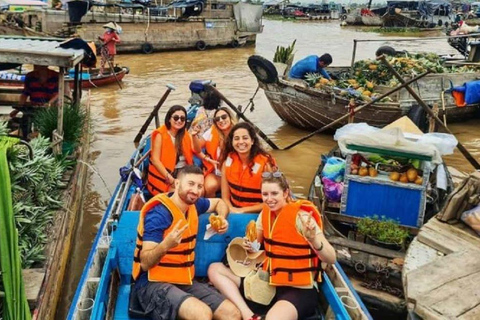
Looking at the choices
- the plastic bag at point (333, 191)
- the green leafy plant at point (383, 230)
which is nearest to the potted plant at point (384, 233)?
the green leafy plant at point (383, 230)

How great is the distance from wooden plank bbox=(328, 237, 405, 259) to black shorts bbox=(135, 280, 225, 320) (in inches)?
73.3

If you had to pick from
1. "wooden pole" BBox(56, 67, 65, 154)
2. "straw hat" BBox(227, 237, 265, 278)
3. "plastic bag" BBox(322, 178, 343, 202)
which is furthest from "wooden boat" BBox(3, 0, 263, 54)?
"straw hat" BBox(227, 237, 265, 278)

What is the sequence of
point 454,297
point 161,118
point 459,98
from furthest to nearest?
1. point 161,118
2. point 459,98
3. point 454,297

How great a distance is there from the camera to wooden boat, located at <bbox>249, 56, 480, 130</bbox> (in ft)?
32.4

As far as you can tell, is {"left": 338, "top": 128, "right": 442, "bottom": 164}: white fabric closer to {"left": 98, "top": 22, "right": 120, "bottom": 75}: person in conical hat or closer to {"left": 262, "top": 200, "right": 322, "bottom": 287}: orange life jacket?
{"left": 262, "top": 200, "right": 322, "bottom": 287}: orange life jacket

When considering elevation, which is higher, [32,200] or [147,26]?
[147,26]

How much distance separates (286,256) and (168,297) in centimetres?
82

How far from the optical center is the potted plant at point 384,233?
4.78 meters

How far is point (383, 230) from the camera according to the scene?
15.8ft

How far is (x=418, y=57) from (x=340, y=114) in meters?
4.89

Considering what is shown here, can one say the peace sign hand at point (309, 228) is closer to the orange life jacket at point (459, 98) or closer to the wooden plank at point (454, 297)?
the wooden plank at point (454, 297)

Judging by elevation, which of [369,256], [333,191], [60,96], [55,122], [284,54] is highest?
[284,54]

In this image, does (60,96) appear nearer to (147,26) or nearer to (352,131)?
(352,131)

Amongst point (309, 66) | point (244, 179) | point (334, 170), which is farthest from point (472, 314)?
point (309, 66)
